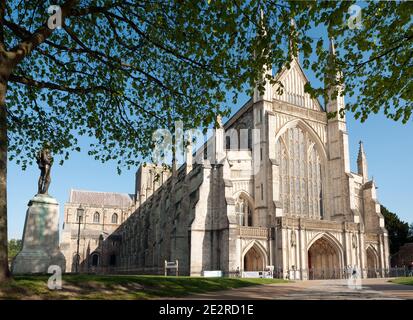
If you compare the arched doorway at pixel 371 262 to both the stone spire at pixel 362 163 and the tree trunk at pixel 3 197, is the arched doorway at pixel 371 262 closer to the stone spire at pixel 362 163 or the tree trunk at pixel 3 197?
the stone spire at pixel 362 163

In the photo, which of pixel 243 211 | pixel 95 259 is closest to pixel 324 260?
pixel 243 211

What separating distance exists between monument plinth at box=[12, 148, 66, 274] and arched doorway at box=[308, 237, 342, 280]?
2541 centimetres

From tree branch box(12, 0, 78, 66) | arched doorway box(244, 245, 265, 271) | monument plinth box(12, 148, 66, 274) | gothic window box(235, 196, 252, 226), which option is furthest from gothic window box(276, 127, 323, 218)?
tree branch box(12, 0, 78, 66)

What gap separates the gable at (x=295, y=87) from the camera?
39656 mm

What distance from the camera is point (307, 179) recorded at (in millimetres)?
38000

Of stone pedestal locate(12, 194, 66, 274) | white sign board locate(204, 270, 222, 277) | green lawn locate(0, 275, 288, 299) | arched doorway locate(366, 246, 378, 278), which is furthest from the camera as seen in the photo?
arched doorway locate(366, 246, 378, 278)

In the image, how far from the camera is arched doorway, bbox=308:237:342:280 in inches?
1345

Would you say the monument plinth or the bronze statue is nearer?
the monument plinth

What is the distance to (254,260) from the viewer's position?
1323 inches

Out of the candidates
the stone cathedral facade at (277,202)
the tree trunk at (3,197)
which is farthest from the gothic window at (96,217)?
the tree trunk at (3,197)

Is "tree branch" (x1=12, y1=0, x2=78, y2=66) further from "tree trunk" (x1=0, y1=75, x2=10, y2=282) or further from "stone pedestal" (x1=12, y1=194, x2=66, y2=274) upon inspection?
"stone pedestal" (x1=12, y1=194, x2=66, y2=274)
